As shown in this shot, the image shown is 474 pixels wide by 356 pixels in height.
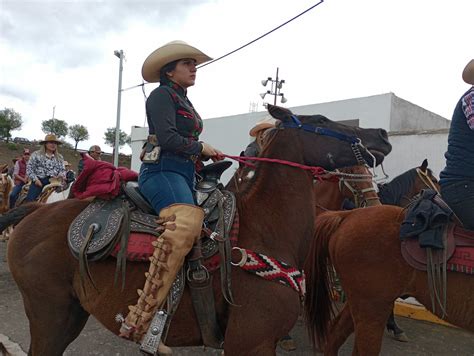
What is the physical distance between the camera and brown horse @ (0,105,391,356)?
223cm

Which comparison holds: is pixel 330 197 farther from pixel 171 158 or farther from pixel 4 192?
pixel 4 192

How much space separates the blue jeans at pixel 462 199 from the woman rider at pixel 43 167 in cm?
673

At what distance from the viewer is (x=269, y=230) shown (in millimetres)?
2391

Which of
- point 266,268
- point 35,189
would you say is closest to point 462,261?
point 266,268

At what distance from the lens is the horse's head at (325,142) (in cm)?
245

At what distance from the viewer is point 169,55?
8.24 ft

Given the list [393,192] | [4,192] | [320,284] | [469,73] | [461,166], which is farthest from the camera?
[4,192]

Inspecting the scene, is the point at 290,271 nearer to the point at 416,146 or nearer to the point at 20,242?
the point at 20,242

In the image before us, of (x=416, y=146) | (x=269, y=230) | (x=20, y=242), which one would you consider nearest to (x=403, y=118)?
(x=416, y=146)

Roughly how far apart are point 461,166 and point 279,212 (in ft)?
4.91

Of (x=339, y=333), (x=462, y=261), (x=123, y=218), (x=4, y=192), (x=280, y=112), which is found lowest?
(x=339, y=333)

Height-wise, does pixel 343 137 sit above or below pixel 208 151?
above

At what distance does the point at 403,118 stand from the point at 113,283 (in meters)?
10.4

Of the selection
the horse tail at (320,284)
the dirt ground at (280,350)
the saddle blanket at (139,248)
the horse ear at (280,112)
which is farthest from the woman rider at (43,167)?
the horse ear at (280,112)
